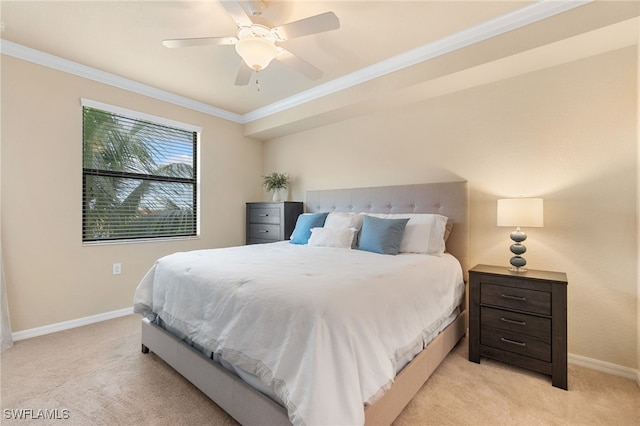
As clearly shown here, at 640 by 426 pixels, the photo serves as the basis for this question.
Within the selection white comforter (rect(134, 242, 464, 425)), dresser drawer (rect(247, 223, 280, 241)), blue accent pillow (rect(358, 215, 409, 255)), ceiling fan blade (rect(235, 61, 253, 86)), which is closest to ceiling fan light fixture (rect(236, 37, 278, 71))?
ceiling fan blade (rect(235, 61, 253, 86))

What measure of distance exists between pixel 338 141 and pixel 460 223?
6.06 ft

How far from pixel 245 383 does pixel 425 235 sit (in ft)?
6.05

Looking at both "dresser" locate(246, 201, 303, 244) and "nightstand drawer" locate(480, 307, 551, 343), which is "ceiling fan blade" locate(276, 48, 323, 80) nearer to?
"dresser" locate(246, 201, 303, 244)

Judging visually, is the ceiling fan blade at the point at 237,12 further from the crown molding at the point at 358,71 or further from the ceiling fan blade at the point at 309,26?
the crown molding at the point at 358,71

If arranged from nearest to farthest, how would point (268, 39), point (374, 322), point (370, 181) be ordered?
point (374, 322)
point (268, 39)
point (370, 181)

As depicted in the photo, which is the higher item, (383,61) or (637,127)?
(383,61)

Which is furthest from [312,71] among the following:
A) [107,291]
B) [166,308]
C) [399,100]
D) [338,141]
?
[107,291]

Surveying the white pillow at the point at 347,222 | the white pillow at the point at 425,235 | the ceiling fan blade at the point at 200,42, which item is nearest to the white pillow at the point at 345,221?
the white pillow at the point at 347,222

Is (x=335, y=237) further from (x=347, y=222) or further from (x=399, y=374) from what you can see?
(x=399, y=374)

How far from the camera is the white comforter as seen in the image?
3.65 feet

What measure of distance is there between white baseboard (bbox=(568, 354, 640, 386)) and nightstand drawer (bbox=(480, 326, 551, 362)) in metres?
0.58

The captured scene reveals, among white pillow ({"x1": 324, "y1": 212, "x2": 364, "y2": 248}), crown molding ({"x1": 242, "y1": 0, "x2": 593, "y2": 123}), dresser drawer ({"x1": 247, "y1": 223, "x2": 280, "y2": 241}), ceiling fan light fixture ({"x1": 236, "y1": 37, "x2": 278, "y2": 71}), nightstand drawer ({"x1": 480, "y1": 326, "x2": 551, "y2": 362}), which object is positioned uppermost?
crown molding ({"x1": 242, "y1": 0, "x2": 593, "y2": 123})

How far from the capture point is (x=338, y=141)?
379cm

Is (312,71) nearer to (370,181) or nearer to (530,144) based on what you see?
(370,181)
